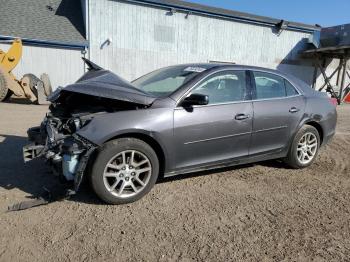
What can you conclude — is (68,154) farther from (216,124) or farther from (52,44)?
(52,44)

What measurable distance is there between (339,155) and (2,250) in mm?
5578

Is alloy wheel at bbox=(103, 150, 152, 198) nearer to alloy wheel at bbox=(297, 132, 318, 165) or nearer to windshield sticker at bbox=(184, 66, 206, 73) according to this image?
windshield sticker at bbox=(184, 66, 206, 73)

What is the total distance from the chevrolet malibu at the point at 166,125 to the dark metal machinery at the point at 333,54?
1756 cm

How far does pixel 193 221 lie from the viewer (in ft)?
11.4

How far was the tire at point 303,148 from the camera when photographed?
202 inches

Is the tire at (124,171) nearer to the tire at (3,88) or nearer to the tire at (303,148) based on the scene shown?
the tire at (303,148)

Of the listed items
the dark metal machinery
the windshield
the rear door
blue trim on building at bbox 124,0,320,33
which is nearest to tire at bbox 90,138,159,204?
the windshield

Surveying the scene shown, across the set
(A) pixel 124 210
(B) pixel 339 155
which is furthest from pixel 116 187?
(B) pixel 339 155

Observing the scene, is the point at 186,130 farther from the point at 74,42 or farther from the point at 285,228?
the point at 74,42

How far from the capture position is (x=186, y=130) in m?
4.02

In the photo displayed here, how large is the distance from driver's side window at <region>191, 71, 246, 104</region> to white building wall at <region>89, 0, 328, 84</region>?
44.5 feet

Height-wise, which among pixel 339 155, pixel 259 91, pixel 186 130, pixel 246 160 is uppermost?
pixel 259 91

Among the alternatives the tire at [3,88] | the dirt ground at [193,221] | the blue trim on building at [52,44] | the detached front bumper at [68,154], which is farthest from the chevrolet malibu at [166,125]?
the blue trim on building at [52,44]

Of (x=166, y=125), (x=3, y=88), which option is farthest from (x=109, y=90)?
(x=3, y=88)
